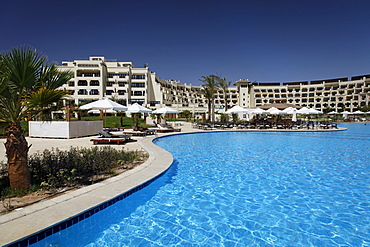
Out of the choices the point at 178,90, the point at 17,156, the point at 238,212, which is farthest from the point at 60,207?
the point at 178,90

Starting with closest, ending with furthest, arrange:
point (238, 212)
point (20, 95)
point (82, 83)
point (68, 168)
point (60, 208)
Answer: point (60, 208)
point (20, 95)
point (238, 212)
point (68, 168)
point (82, 83)

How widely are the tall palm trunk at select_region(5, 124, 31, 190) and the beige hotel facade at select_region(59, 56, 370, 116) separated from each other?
33.6m

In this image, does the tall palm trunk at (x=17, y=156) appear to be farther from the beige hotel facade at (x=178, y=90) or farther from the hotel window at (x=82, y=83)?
the hotel window at (x=82, y=83)

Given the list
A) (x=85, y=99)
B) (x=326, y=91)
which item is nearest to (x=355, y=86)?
(x=326, y=91)

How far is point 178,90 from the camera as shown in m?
84.3

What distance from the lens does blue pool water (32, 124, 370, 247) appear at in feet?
13.1

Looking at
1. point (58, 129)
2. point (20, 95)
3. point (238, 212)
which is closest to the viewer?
point (20, 95)

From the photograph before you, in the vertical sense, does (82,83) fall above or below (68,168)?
above

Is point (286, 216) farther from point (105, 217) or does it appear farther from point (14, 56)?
point (14, 56)

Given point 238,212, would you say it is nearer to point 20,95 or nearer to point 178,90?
point 20,95

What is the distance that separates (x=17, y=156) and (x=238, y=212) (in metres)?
4.70

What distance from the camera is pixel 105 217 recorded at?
14.7 ft

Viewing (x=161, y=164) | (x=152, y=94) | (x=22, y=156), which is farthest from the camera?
(x=152, y=94)

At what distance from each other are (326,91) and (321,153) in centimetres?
9356
